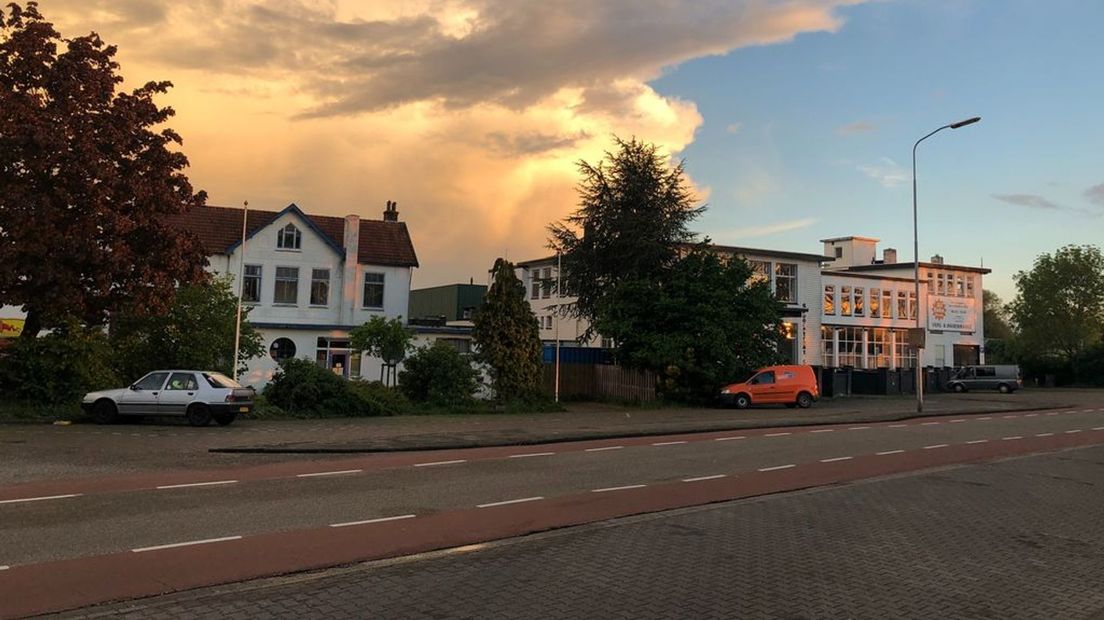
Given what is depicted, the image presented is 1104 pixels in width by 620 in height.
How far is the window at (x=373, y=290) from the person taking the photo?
4159cm

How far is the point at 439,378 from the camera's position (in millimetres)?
29203

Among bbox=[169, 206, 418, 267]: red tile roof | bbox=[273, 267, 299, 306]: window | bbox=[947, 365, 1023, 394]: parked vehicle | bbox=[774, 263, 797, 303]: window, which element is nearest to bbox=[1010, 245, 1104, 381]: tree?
bbox=[947, 365, 1023, 394]: parked vehicle

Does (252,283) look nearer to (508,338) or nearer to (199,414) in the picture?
(508,338)

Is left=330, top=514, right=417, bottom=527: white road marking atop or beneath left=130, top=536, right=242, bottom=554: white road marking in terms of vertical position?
atop

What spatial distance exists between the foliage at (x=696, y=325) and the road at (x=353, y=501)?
1443 cm

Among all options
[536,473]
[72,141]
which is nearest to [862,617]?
[536,473]

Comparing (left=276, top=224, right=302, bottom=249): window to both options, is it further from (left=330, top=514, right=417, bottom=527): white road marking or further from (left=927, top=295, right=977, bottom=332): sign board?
(left=927, top=295, right=977, bottom=332): sign board

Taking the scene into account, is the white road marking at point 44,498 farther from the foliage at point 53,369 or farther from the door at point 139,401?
the foliage at point 53,369

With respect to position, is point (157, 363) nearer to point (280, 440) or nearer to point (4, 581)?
point (280, 440)

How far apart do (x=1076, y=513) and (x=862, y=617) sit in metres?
6.66

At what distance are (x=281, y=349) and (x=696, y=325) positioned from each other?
66.1ft

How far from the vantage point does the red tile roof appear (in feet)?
130

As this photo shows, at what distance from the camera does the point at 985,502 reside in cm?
1117

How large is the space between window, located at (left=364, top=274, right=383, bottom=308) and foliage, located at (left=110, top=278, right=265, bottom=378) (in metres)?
15.3
